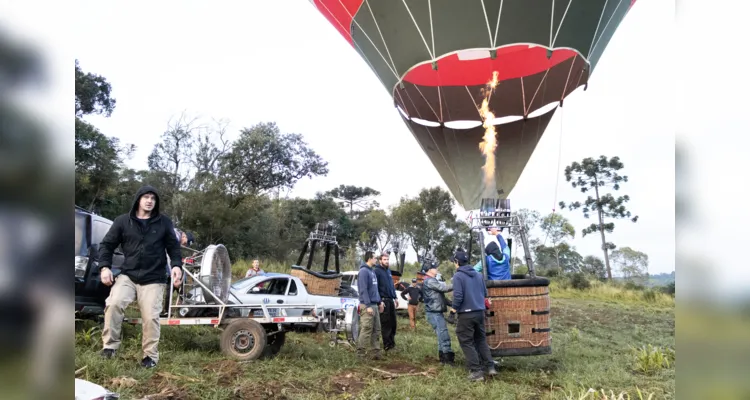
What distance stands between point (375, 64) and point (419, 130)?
2191 millimetres

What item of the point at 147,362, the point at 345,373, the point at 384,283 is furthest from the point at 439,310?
the point at 147,362

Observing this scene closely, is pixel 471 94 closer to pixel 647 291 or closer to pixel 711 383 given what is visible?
pixel 647 291

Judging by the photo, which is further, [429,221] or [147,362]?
[429,221]

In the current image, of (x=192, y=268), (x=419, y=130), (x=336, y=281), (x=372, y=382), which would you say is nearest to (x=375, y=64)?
(x=419, y=130)

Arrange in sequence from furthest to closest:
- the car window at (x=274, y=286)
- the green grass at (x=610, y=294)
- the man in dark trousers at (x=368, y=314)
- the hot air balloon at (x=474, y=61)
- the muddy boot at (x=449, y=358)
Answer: the green grass at (x=610, y=294)
the hot air balloon at (x=474, y=61)
the car window at (x=274, y=286)
the man in dark trousers at (x=368, y=314)
the muddy boot at (x=449, y=358)

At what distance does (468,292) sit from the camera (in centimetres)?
401

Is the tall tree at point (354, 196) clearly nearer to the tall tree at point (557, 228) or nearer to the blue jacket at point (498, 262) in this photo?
the tall tree at point (557, 228)

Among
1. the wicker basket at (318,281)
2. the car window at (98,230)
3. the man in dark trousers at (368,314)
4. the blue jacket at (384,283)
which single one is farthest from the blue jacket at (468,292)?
the wicker basket at (318,281)

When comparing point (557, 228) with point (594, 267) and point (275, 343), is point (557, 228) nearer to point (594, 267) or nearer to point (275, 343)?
point (594, 267)

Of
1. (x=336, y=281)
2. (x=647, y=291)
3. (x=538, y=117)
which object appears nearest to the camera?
(x=336, y=281)

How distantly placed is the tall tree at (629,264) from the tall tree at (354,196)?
902 centimetres

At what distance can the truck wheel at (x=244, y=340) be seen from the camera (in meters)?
3.94

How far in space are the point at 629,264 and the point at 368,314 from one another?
12746 millimetres

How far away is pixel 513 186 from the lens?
10.2m
